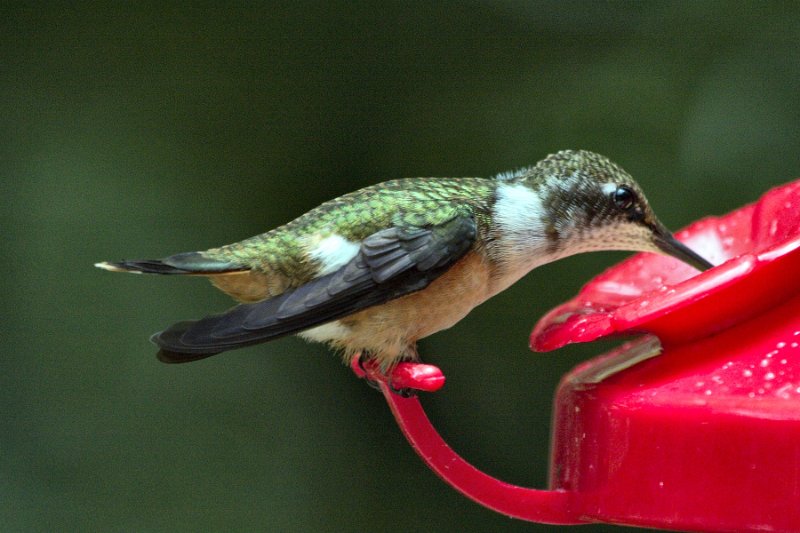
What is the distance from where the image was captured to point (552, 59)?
4402mm

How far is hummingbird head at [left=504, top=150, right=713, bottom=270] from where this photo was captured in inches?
104

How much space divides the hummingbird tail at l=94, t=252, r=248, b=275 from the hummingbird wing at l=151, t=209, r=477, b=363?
14 centimetres

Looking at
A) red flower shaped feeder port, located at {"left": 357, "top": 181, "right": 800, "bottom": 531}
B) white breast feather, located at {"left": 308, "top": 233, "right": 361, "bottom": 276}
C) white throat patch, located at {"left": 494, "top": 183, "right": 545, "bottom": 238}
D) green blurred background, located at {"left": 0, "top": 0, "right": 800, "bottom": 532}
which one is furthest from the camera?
green blurred background, located at {"left": 0, "top": 0, "right": 800, "bottom": 532}

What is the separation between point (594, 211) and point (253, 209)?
1824mm

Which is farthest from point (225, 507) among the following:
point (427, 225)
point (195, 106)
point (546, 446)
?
point (427, 225)

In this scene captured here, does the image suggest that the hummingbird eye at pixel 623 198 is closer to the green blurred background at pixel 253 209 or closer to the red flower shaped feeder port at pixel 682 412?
the red flower shaped feeder port at pixel 682 412

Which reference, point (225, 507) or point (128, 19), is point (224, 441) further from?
point (128, 19)

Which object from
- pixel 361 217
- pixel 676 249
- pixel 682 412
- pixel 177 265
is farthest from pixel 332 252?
pixel 682 412

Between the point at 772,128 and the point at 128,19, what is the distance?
2.70m

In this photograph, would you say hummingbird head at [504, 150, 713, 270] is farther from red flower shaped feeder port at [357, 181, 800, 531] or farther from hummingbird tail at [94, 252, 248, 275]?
hummingbird tail at [94, 252, 248, 275]

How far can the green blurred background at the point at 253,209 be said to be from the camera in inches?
164

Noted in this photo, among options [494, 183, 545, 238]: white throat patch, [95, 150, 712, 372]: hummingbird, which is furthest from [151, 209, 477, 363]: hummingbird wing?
[494, 183, 545, 238]: white throat patch

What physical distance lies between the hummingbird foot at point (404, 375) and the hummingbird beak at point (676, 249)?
70cm

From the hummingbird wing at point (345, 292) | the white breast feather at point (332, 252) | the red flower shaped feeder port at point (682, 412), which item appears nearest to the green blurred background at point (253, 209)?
the white breast feather at point (332, 252)
